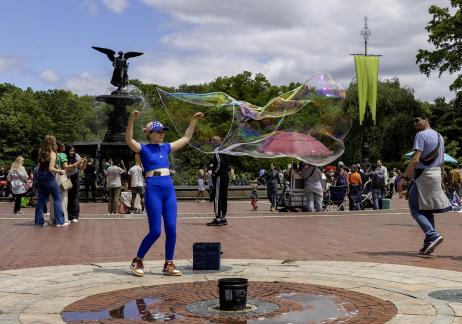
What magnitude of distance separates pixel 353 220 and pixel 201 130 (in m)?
4.34

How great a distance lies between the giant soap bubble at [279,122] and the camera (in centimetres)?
1363

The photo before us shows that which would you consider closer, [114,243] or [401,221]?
[114,243]

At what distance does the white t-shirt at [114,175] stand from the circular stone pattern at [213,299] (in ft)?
34.9

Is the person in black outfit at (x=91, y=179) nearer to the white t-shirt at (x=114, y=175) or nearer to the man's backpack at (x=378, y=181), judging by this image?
the white t-shirt at (x=114, y=175)

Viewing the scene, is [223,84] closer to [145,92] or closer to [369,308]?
[145,92]

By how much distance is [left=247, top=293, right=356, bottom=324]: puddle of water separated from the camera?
4734 millimetres

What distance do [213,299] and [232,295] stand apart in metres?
0.54

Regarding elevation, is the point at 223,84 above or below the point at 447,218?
above

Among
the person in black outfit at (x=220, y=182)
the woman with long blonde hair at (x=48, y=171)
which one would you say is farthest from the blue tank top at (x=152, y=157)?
the woman with long blonde hair at (x=48, y=171)

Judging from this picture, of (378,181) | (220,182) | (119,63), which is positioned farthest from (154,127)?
(119,63)

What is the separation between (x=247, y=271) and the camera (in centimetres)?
709

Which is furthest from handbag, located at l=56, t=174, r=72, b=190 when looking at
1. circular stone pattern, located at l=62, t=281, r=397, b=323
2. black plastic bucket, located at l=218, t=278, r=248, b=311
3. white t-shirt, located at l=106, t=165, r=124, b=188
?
black plastic bucket, located at l=218, t=278, r=248, b=311

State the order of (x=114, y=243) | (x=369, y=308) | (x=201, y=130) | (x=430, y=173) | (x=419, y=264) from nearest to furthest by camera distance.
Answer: (x=369, y=308) → (x=419, y=264) → (x=430, y=173) → (x=114, y=243) → (x=201, y=130)

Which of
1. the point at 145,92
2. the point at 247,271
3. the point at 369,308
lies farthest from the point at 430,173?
the point at 145,92
